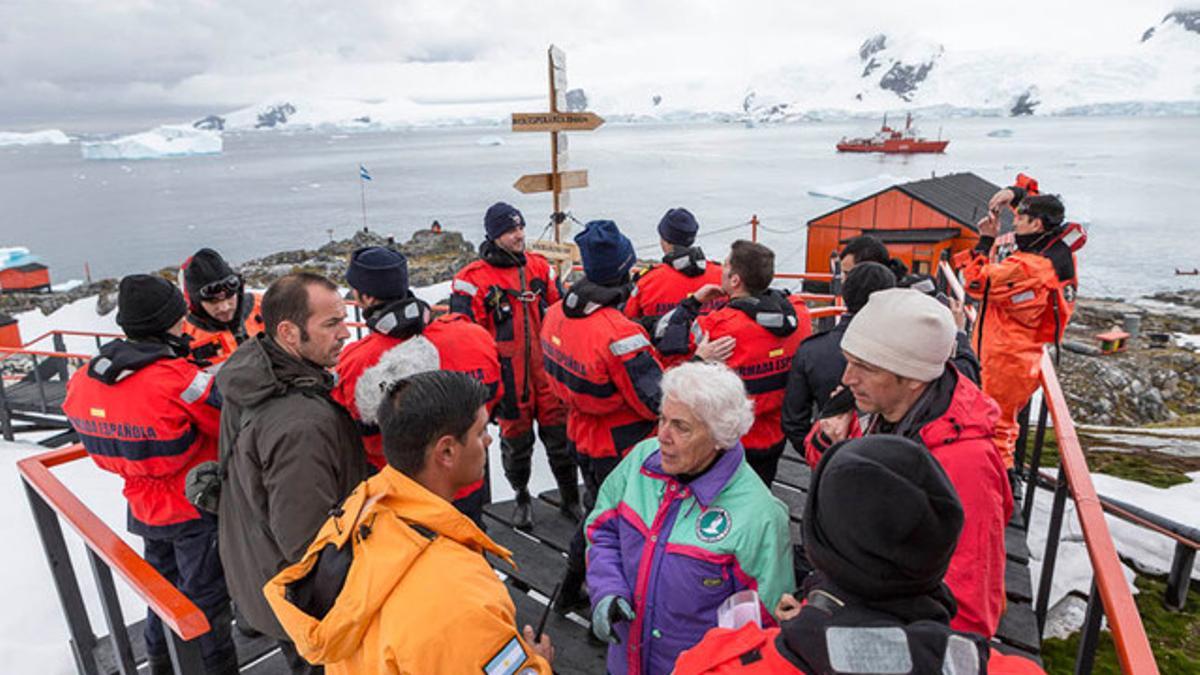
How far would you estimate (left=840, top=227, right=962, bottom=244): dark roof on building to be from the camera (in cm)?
2336

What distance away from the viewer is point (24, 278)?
32125 mm

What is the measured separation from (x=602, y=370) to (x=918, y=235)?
23.5 meters

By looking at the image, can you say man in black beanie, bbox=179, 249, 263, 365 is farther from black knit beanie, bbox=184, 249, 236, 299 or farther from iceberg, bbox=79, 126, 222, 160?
iceberg, bbox=79, 126, 222, 160

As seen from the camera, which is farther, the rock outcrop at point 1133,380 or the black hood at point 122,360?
the rock outcrop at point 1133,380

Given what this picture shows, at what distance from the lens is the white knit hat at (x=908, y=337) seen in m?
2.09

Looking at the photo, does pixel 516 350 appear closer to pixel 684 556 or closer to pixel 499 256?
pixel 499 256

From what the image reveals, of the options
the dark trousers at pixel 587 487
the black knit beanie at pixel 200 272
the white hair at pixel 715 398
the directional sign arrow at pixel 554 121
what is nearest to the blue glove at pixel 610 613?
the white hair at pixel 715 398

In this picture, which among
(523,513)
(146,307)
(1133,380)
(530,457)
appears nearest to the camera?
(146,307)

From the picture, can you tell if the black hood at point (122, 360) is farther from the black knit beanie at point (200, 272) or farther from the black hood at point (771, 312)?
the black hood at point (771, 312)

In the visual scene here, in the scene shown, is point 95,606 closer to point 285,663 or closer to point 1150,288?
point 285,663

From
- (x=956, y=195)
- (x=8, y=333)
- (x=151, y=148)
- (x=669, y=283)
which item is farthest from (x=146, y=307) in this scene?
(x=151, y=148)

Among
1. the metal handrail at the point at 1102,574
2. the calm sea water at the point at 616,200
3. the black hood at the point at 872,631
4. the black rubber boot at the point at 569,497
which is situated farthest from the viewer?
the calm sea water at the point at 616,200

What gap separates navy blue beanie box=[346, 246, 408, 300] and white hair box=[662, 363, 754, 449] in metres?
1.33

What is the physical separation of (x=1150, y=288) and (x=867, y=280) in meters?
38.9
